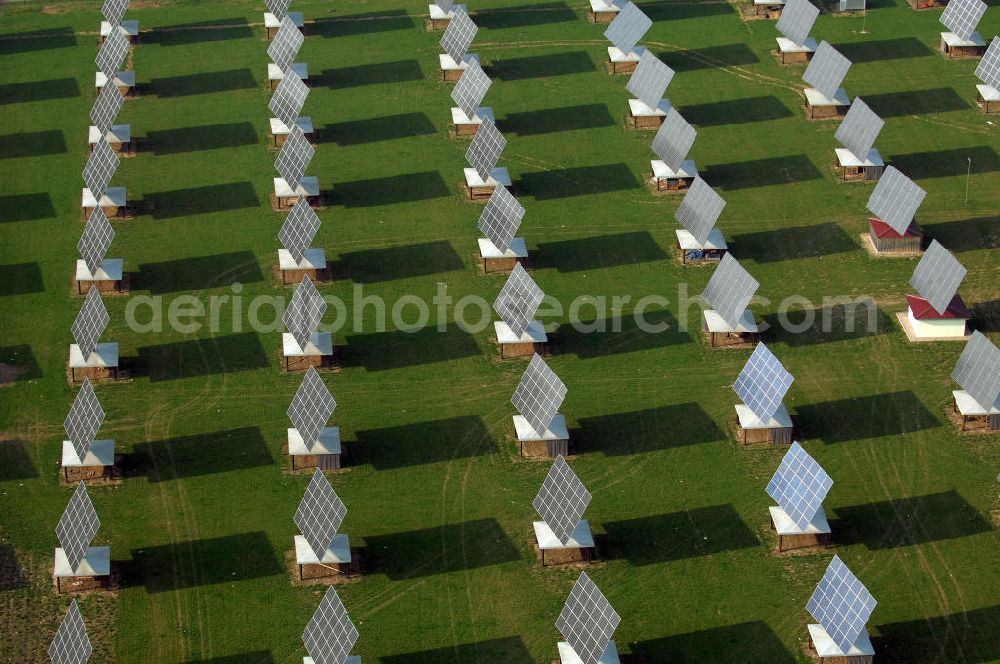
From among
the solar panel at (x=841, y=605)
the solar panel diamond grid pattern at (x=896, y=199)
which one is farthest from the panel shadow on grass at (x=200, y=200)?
the solar panel at (x=841, y=605)

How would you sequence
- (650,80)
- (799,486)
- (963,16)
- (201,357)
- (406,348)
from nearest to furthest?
(799,486)
(201,357)
(406,348)
(650,80)
(963,16)

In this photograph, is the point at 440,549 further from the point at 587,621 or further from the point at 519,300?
the point at 519,300

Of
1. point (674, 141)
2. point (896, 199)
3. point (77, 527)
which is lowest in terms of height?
point (77, 527)

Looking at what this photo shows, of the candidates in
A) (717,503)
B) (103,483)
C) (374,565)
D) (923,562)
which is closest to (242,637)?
(374,565)

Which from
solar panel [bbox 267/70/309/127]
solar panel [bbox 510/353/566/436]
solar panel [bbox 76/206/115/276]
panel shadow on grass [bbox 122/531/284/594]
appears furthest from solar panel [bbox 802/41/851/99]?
panel shadow on grass [bbox 122/531/284/594]

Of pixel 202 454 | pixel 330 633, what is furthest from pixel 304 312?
pixel 330 633

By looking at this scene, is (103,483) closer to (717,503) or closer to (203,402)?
(203,402)

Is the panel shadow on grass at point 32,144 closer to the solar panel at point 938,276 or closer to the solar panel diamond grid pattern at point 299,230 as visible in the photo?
the solar panel diamond grid pattern at point 299,230
